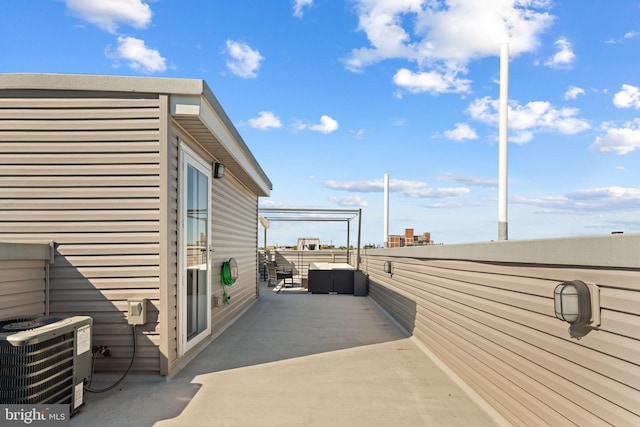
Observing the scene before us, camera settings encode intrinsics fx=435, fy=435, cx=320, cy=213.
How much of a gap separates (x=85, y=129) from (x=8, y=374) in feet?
6.96

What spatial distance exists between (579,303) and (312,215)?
36.2 ft

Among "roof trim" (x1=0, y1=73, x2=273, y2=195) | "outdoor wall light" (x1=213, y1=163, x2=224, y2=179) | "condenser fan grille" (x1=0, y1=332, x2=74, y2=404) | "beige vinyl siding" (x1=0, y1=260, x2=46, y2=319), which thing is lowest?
"condenser fan grille" (x1=0, y1=332, x2=74, y2=404)

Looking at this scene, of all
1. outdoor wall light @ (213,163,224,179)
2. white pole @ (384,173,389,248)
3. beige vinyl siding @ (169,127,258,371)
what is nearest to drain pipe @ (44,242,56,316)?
beige vinyl siding @ (169,127,258,371)

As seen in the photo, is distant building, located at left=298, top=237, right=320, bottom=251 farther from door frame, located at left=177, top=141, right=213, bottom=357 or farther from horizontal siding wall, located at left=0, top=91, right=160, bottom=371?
horizontal siding wall, located at left=0, top=91, right=160, bottom=371

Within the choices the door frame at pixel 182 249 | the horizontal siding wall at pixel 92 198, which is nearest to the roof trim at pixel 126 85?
the horizontal siding wall at pixel 92 198

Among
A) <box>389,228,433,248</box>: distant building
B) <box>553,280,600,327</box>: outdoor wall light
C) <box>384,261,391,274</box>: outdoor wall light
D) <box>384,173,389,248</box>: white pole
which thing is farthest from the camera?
<box>389,228,433,248</box>: distant building

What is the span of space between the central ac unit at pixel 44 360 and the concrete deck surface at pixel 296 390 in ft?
0.87

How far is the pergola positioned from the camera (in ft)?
38.5

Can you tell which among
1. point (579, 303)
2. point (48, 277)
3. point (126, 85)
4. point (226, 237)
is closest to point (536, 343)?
point (579, 303)

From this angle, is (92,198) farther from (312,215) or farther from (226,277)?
(312,215)

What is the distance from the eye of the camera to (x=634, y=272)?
1706mm

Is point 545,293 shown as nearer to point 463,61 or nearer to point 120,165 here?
point 120,165

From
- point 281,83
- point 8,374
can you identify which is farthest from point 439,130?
point 8,374

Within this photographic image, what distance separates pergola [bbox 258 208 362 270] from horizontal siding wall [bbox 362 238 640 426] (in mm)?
7039
